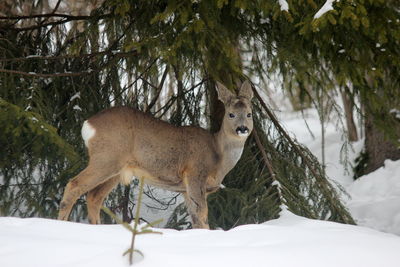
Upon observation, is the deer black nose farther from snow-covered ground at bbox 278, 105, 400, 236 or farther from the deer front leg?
snow-covered ground at bbox 278, 105, 400, 236


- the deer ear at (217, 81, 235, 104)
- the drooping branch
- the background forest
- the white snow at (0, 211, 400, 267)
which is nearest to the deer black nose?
the deer ear at (217, 81, 235, 104)

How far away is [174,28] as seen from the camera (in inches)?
249

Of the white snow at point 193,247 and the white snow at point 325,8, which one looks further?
the white snow at point 325,8

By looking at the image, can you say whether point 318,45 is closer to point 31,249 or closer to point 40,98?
point 40,98

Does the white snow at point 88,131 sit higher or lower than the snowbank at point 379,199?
lower

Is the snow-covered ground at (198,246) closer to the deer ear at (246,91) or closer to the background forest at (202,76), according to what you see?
A: the background forest at (202,76)

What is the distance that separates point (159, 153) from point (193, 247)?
3.07 metres

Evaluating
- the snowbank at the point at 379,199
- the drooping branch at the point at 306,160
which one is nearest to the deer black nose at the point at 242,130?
the drooping branch at the point at 306,160

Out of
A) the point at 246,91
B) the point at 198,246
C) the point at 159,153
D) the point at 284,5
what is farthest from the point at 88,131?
the point at 198,246

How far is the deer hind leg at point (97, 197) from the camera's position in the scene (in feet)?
22.8

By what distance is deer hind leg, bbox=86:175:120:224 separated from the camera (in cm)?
695

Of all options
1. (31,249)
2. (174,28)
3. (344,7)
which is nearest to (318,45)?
(344,7)

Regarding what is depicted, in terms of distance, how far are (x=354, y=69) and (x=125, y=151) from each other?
2430 mm

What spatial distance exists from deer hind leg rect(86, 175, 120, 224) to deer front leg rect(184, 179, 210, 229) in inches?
31.6
